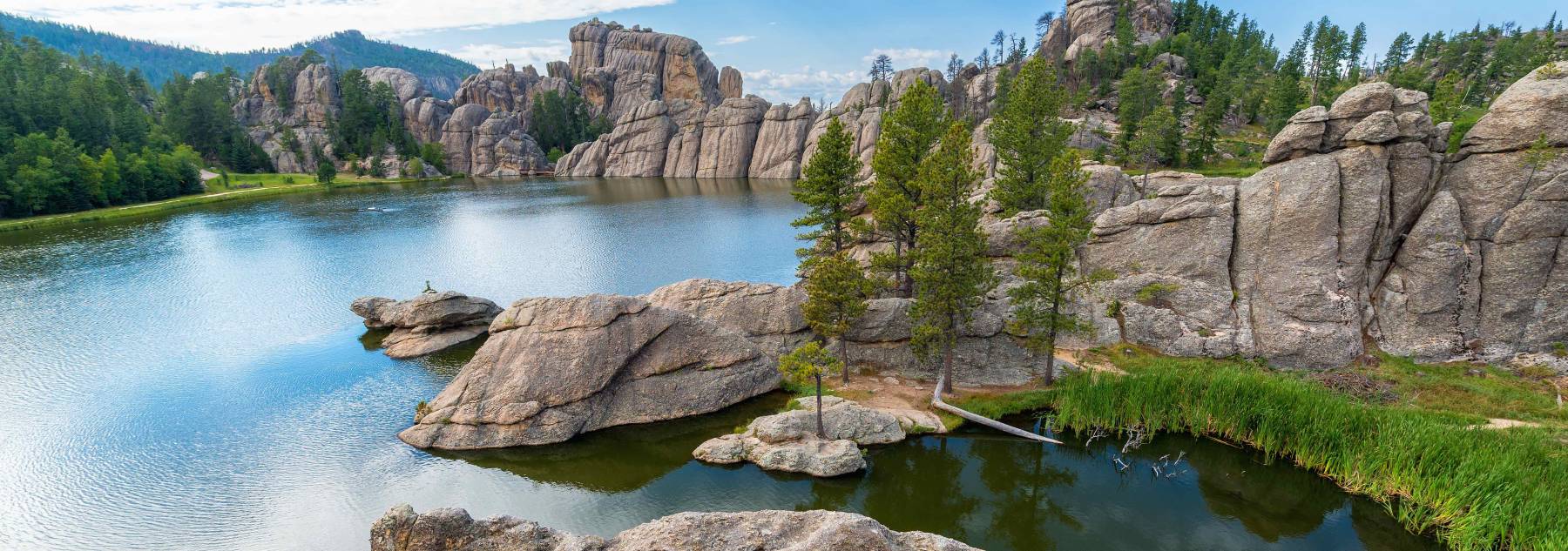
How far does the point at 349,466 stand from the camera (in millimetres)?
28078

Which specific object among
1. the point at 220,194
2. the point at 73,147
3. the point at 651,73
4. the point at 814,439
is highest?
the point at 651,73

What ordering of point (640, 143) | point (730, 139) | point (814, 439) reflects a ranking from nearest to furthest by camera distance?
point (814, 439) → point (730, 139) → point (640, 143)

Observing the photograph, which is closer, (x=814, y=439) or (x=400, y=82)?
(x=814, y=439)

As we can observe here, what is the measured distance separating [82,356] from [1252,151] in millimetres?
115209

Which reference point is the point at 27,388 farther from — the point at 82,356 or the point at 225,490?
the point at 225,490

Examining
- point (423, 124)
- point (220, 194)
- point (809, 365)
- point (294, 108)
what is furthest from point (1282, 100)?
point (294, 108)

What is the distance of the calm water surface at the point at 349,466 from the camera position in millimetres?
23609

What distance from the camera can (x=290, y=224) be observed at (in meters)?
88.1

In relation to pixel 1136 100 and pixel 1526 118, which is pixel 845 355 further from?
pixel 1136 100

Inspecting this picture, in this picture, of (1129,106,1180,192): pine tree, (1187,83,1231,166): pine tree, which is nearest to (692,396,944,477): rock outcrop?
Answer: (1129,106,1180,192): pine tree

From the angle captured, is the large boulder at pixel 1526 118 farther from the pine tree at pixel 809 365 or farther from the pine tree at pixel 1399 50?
the pine tree at pixel 1399 50

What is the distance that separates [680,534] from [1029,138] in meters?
44.7

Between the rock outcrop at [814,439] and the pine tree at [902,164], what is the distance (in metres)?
10.6

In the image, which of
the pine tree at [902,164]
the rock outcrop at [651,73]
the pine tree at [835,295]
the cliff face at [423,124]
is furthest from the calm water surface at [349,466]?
the rock outcrop at [651,73]
